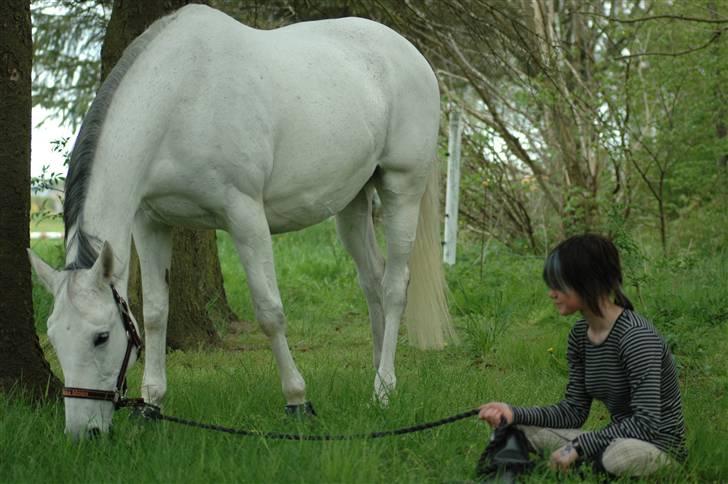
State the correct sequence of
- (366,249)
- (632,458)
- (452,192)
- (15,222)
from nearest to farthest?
1. (632,458)
2. (15,222)
3. (366,249)
4. (452,192)

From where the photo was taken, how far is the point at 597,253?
3197 mm

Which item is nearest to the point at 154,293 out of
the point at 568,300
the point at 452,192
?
the point at 568,300

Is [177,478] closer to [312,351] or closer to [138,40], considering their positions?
[138,40]

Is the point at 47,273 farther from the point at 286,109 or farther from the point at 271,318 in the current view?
the point at 286,109

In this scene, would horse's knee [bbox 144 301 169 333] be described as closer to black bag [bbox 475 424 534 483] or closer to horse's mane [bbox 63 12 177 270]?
horse's mane [bbox 63 12 177 270]

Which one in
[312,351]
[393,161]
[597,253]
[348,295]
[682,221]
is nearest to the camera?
[597,253]

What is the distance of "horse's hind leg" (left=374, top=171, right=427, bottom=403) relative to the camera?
5145mm

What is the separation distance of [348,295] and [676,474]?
585 centimetres

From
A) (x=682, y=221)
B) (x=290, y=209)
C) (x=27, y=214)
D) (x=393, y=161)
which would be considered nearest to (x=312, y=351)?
(x=393, y=161)

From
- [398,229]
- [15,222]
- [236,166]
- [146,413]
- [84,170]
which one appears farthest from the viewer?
[398,229]

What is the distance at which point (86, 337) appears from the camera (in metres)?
3.21

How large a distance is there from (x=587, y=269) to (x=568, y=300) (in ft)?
0.44

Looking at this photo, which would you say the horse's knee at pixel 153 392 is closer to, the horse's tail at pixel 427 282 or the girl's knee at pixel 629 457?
the horse's tail at pixel 427 282

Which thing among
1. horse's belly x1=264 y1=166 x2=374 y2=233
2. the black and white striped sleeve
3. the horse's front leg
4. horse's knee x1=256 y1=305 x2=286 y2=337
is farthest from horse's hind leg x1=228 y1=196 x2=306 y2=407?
the black and white striped sleeve
